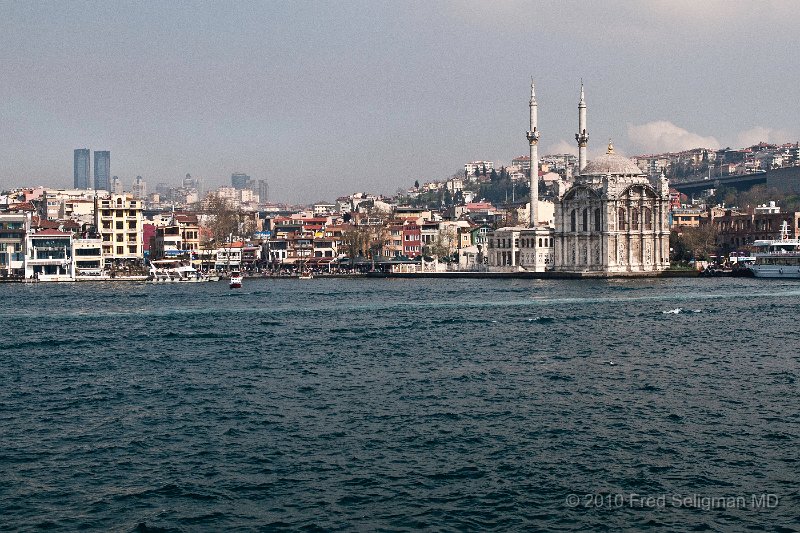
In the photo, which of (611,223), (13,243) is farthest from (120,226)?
(611,223)

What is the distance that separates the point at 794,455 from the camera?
15.9 m

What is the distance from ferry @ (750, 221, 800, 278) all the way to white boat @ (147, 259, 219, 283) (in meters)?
43.9

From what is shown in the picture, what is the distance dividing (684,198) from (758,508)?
15402 centimetres

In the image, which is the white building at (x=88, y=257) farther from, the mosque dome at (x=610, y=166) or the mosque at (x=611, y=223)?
the mosque dome at (x=610, y=166)

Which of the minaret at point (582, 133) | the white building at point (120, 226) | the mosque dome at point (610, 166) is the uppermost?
the minaret at point (582, 133)

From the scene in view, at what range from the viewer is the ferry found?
77375 millimetres

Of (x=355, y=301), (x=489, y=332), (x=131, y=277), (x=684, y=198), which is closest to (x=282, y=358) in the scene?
(x=489, y=332)

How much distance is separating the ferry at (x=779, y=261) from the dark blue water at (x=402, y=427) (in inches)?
1661

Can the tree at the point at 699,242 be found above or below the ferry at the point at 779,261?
above

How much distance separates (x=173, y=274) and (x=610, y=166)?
122ft

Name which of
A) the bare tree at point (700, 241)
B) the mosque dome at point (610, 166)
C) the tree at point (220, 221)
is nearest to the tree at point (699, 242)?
the bare tree at point (700, 241)

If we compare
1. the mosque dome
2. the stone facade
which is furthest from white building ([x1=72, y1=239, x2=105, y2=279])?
the mosque dome

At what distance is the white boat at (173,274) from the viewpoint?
268ft

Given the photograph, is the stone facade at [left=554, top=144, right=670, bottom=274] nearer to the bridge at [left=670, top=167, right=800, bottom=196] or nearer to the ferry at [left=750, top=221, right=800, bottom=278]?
the ferry at [left=750, top=221, right=800, bottom=278]
